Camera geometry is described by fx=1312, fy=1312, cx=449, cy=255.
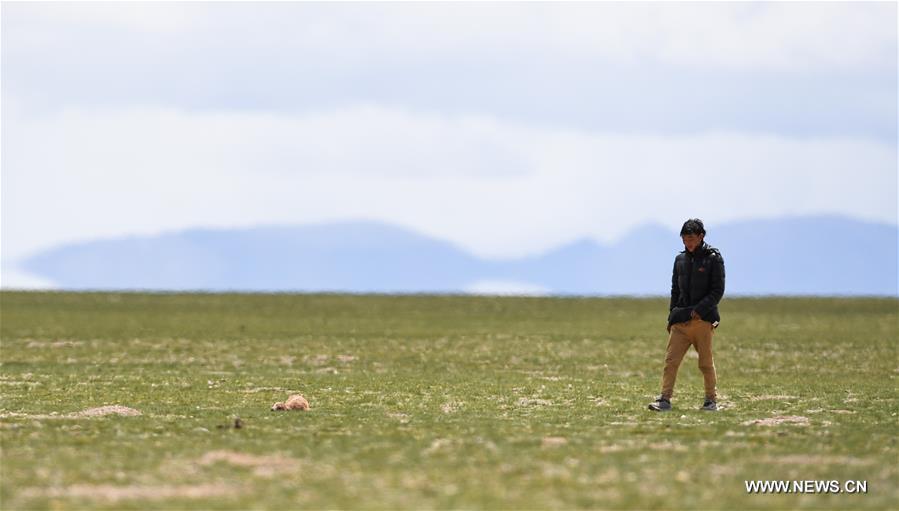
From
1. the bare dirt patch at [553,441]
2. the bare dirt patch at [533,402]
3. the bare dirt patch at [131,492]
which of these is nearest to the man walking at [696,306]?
the bare dirt patch at [533,402]

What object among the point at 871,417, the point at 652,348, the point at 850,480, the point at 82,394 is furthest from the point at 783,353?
the point at 850,480

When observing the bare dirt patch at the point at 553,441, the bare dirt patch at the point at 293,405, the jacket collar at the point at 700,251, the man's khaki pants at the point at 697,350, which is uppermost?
the jacket collar at the point at 700,251

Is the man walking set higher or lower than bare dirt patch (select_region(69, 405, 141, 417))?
higher

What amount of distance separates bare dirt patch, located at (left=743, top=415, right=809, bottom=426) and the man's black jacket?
216cm

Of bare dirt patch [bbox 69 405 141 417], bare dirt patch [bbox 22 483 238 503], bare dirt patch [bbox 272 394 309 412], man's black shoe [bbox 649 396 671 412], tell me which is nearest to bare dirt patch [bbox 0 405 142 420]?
bare dirt patch [bbox 69 405 141 417]

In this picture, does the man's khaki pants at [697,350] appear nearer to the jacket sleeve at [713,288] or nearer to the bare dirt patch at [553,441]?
the jacket sleeve at [713,288]

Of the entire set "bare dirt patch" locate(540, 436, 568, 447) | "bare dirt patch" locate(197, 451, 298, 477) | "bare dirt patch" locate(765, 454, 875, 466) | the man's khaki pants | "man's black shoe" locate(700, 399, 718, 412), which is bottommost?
"bare dirt patch" locate(197, 451, 298, 477)

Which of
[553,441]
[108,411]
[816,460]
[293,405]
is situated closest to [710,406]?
[553,441]

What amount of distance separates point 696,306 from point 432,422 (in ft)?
18.5

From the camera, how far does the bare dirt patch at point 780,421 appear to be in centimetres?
2152

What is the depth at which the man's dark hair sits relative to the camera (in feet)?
77.5

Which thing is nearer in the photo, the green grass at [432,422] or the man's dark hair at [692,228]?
the green grass at [432,422]

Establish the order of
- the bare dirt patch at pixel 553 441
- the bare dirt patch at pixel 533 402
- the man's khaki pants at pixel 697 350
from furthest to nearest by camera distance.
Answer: the bare dirt patch at pixel 533 402, the man's khaki pants at pixel 697 350, the bare dirt patch at pixel 553 441

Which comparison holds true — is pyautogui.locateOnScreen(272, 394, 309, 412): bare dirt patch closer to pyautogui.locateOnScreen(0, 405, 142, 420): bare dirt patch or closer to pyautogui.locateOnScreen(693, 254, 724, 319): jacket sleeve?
pyautogui.locateOnScreen(0, 405, 142, 420): bare dirt patch
